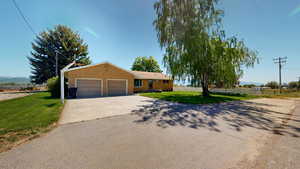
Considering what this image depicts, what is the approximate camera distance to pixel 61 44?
21.0 metres

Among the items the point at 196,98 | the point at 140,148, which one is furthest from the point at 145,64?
the point at 140,148

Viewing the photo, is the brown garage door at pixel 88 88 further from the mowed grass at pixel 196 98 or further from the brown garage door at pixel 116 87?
the mowed grass at pixel 196 98

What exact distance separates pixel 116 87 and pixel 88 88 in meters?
3.00

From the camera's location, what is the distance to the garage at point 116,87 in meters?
12.6

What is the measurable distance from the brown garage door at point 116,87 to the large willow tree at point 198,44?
20.7 feet

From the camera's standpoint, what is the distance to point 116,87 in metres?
13.1

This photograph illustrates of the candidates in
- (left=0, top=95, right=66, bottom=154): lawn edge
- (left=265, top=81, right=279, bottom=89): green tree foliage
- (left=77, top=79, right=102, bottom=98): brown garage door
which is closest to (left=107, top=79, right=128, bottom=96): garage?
(left=77, top=79, right=102, bottom=98): brown garage door

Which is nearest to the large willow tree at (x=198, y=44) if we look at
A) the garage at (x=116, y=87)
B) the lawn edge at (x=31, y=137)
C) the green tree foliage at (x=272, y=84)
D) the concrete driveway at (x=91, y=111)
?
the garage at (x=116, y=87)

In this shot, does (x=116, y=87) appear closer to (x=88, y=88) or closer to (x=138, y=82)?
(x=88, y=88)

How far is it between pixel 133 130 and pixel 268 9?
12415 mm

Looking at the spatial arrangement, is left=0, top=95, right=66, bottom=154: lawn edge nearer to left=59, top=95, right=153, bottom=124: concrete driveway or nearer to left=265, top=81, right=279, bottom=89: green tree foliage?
left=59, top=95, right=153, bottom=124: concrete driveway

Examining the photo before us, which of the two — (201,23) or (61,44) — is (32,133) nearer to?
(201,23)

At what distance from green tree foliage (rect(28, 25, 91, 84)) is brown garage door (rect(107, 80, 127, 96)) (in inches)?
553

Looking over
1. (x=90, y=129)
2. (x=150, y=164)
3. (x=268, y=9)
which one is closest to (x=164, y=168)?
(x=150, y=164)
